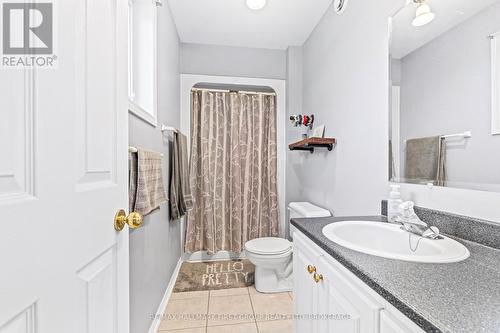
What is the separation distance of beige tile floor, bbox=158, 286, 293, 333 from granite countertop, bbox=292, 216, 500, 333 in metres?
1.19

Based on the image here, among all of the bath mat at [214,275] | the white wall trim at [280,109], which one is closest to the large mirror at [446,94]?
the white wall trim at [280,109]

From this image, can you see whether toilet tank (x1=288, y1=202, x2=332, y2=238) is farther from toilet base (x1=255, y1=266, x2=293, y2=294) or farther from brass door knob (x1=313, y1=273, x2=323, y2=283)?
brass door knob (x1=313, y1=273, x2=323, y2=283)

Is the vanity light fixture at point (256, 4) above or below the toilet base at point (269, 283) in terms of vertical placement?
above

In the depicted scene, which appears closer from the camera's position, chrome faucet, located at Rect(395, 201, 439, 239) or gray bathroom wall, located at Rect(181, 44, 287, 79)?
chrome faucet, located at Rect(395, 201, 439, 239)

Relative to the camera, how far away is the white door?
39cm

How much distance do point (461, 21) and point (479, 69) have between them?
0.80ft

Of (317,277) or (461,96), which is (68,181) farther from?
(461,96)

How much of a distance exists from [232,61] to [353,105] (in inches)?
64.3

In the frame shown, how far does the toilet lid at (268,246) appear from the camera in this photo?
1.97m

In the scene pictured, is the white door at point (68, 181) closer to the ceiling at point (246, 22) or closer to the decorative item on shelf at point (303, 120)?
the ceiling at point (246, 22)

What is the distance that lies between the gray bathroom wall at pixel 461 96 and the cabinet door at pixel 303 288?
27.3 inches

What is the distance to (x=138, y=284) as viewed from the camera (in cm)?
130

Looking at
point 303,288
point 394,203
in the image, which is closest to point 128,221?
point 303,288

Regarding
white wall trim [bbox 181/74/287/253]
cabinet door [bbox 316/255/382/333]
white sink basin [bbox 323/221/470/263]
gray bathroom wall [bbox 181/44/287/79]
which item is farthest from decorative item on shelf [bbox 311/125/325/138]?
cabinet door [bbox 316/255/382/333]
